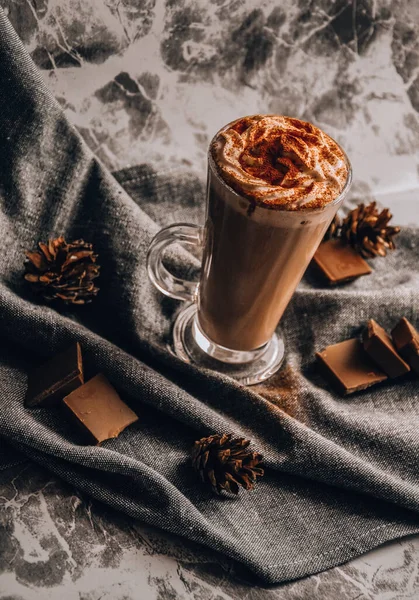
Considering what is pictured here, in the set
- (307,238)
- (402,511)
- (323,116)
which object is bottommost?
(402,511)

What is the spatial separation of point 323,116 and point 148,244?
76 centimetres

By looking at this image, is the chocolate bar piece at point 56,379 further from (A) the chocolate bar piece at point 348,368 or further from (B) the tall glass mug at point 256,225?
(A) the chocolate bar piece at point 348,368

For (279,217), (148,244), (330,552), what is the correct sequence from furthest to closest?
(148,244) → (330,552) → (279,217)

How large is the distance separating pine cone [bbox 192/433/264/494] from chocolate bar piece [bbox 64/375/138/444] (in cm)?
15

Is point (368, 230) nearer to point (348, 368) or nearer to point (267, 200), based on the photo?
point (348, 368)

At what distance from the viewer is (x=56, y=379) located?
1244 mm

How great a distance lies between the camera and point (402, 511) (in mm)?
1255

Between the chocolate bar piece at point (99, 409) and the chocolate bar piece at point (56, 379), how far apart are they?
23 mm

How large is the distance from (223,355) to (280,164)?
20.6 inches

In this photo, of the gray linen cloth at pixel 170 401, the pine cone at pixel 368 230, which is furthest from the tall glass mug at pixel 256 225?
the pine cone at pixel 368 230

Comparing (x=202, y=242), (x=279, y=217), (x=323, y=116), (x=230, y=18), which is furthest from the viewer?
(x=323, y=116)

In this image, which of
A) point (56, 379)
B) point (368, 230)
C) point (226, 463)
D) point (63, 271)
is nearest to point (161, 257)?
point (63, 271)

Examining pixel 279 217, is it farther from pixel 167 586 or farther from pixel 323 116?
pixel 323 116

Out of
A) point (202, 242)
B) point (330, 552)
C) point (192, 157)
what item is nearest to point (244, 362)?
point (202, 242)
